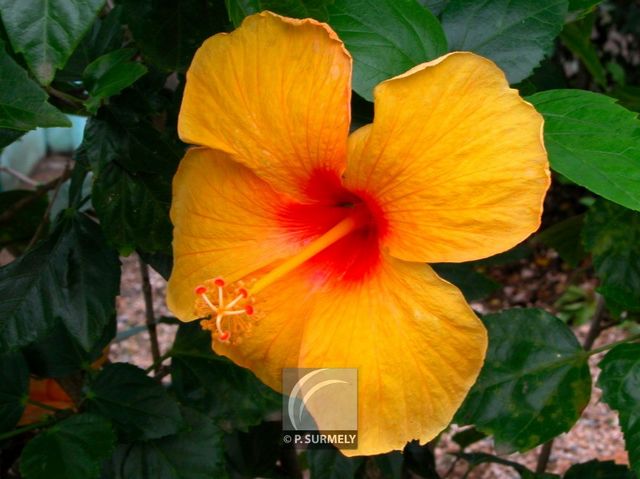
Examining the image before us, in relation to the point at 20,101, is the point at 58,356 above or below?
below

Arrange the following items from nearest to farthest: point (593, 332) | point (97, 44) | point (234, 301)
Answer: point (234, 301) → point (97, 44) → point (593, 332)

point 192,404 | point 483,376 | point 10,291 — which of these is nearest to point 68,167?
point 10,291

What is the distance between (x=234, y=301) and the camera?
0.80 meters

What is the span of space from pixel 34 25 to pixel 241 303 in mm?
301

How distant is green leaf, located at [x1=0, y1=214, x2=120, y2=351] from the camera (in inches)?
39.3

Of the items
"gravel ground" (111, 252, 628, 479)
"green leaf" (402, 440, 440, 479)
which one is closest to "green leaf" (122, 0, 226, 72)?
"green leaf" (402, 440, 440, 479)

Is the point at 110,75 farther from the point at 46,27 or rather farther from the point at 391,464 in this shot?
the point at 391,464

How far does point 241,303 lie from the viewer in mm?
801

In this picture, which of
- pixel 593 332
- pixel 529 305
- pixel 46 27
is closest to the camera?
pixel 46 27

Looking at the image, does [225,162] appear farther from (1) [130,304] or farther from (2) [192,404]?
(1) [130,304]

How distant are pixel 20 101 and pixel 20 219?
77 centimetres

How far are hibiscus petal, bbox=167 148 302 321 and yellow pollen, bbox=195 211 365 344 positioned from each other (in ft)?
0.10

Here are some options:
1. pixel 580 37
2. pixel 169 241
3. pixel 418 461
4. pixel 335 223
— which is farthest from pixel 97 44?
pixel 418 461

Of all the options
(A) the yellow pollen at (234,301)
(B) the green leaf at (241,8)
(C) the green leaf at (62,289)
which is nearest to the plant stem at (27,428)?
(C) the green leaf at (62,289)
